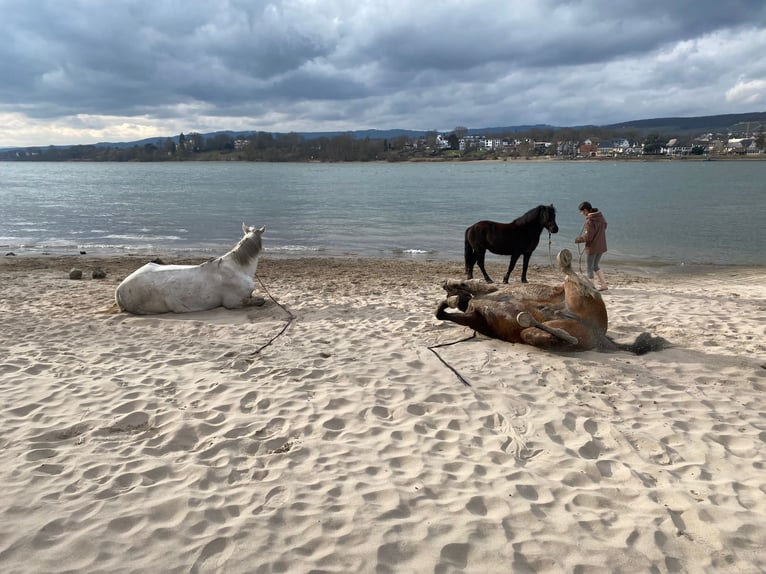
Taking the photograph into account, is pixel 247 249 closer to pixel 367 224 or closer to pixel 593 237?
pixel 593 237

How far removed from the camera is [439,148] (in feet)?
540

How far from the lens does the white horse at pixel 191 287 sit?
324 inches

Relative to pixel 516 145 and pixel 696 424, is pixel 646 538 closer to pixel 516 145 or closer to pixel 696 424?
pixel 696 424

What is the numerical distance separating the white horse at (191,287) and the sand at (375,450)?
753 millimetres

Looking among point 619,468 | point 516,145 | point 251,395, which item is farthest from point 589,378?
point 516,145

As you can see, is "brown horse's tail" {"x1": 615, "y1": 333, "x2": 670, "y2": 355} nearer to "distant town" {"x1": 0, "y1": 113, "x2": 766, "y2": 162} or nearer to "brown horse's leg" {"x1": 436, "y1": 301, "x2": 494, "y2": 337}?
"brown horse's leg" {"x1": 436, "y1": 301, "x2": 494, "y2": 337}

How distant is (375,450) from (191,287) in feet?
18.0

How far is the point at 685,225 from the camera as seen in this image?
2556cm

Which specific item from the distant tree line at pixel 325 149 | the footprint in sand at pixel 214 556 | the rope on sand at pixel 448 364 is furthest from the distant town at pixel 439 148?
the footprint in sand at pixel 214 556

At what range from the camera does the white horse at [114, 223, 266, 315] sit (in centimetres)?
824

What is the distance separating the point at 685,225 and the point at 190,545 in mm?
28270

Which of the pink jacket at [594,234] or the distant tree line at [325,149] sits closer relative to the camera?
the pink jacket at [594,234]

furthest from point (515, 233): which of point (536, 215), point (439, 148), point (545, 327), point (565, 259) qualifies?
point (439, 148)

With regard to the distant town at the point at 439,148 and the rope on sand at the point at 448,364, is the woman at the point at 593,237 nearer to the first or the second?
the rope on sand at the point at 448,364
